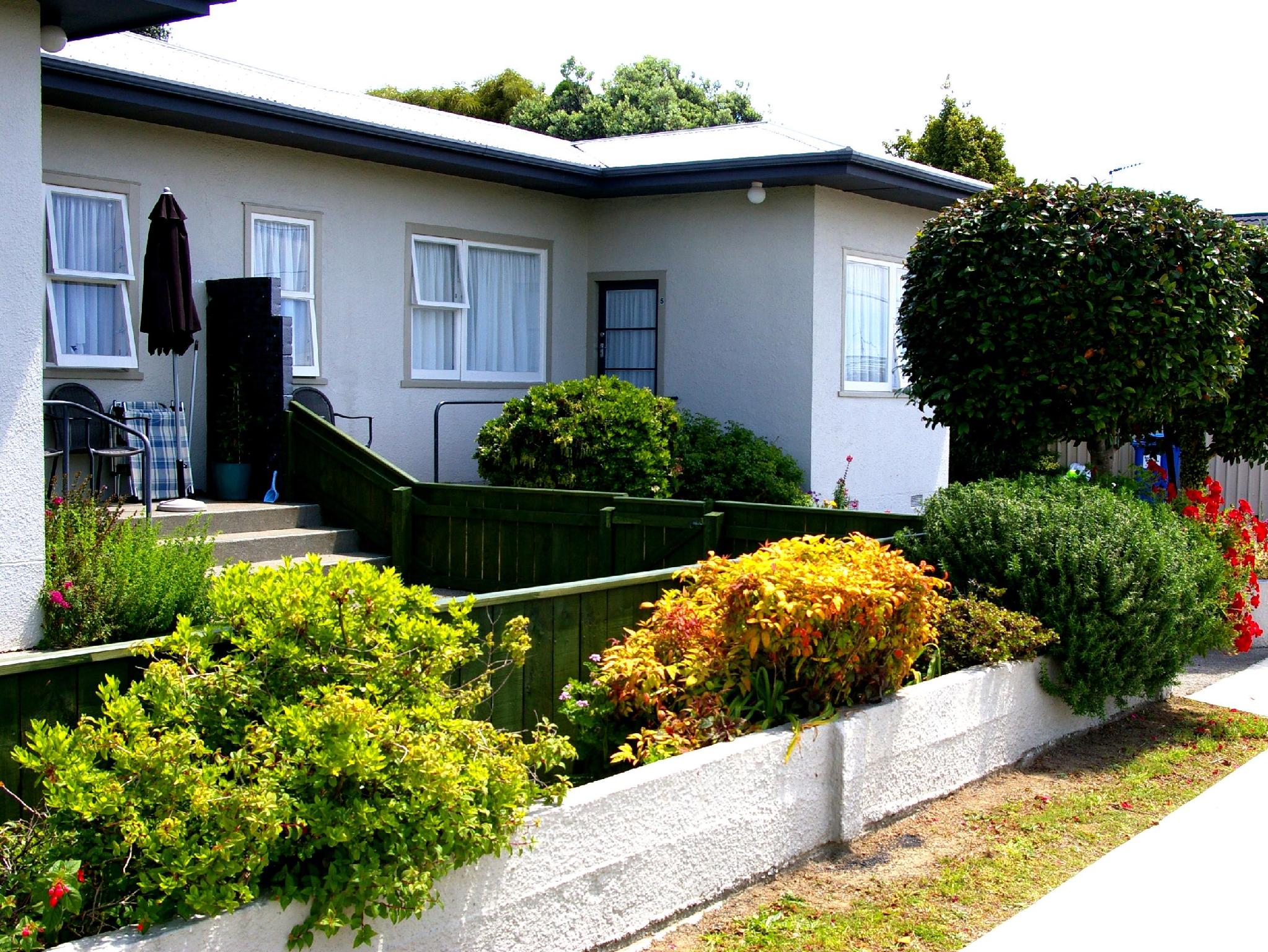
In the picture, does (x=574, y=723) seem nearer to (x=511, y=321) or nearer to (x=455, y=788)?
(x=455, y=788)

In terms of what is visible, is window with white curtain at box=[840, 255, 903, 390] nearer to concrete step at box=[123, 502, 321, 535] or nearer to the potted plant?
concrete step at box=[123, 502, 321, 535]

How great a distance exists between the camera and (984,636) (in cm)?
666

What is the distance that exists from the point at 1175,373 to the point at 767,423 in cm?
596

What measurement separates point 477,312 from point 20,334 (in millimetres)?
7365

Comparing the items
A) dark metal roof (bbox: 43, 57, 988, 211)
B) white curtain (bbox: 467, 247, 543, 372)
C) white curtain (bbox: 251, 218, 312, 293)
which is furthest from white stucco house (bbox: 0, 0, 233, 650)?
white curtain (bbox: 467, 247, 543, 372)

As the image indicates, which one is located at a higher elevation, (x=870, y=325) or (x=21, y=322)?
(x=870, y=325)

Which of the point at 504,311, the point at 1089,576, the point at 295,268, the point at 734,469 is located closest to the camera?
the point at 1089,576

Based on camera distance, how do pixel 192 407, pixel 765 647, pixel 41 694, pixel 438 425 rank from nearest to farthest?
pixel 41 694 → pixel 765 647 → pixel 192 407 → pixel 438 425

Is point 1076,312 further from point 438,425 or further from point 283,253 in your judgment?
point 283,253

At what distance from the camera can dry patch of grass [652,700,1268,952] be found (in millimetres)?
4676

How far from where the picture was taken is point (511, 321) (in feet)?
48.2

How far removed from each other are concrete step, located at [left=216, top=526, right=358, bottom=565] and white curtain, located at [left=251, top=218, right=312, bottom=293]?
275 cm

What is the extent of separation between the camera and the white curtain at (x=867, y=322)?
14.6 metres

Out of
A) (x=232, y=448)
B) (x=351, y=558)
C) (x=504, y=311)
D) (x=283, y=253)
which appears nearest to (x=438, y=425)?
(x=504, y=311)
